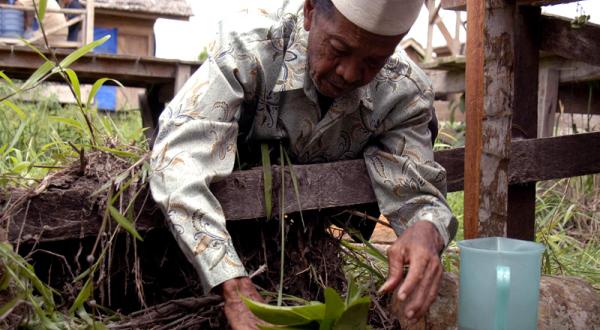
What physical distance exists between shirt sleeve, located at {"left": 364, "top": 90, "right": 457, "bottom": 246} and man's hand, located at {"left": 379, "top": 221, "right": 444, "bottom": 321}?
131mm

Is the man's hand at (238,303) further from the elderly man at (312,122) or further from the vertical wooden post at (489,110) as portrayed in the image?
the vertical wooden post at (489,110)

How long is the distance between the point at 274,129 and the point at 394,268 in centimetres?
59

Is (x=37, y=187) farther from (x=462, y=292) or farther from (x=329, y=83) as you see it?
(x=462, y=292)

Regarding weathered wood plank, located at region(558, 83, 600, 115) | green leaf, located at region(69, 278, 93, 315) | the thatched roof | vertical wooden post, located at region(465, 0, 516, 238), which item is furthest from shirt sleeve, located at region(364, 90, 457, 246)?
the thatched roof

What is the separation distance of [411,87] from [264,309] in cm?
111

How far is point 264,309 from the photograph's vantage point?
67.8 inches

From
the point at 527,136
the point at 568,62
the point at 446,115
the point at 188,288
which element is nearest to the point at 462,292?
the point at 188,288

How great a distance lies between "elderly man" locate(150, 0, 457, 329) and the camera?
2.06 metres

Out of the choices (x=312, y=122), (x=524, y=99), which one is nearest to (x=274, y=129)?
(x=312, y=122)

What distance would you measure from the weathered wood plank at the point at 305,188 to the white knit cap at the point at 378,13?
1.70ft

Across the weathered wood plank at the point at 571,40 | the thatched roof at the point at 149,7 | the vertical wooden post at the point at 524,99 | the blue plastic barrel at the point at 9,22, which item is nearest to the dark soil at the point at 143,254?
the vertical wooden post at the point at 524,99

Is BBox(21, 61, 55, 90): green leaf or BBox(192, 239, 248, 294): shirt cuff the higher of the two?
BBox(21, 61, 55, 90): green leaf

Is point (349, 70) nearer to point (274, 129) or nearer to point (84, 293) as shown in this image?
point (274, 129)

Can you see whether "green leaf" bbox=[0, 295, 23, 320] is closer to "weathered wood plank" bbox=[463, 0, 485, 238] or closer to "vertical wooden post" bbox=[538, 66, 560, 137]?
"weathered wood plank" bbox=[463, 0, 485, 238]
